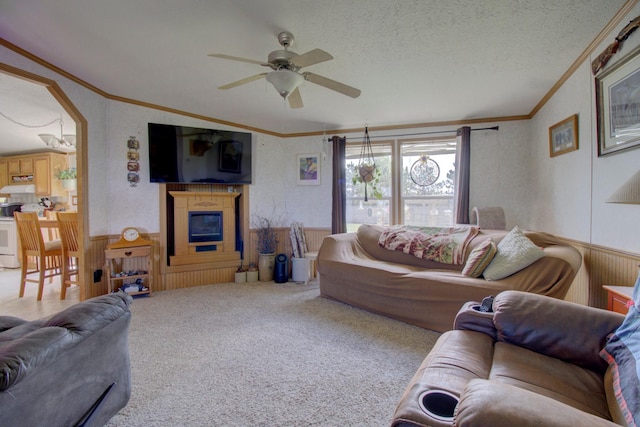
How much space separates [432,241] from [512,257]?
2.96 feet

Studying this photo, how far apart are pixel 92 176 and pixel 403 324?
3.77m

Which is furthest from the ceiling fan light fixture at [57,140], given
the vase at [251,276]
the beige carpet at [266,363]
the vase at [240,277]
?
the vase at [251,276]

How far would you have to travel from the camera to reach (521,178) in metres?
3.87

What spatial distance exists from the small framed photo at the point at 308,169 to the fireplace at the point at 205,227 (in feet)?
4.89

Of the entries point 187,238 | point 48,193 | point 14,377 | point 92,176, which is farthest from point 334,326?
point 48,193

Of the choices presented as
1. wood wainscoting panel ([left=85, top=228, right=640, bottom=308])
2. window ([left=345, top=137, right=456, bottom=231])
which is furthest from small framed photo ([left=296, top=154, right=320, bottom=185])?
wood wainscoting panel ([left=85, top=228, right=640, bottom=308])

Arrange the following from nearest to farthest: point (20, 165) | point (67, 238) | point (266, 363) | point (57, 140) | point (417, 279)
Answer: point (266, 363), point (417, 279), point (67, 238), point (57, 140), point (20, 165)

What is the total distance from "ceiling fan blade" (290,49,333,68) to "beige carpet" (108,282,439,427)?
7.02ft

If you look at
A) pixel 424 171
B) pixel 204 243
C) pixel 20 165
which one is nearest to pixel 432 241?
pixel 424 171

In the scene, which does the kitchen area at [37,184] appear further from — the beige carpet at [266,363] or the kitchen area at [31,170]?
the beige carpet at [266,363]

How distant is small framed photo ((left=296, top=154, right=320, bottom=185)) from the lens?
4.71 meters

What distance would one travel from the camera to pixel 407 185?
439 cm

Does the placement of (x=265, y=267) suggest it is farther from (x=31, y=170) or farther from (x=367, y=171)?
(x=31, y=170)

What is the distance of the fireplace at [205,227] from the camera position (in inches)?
158
